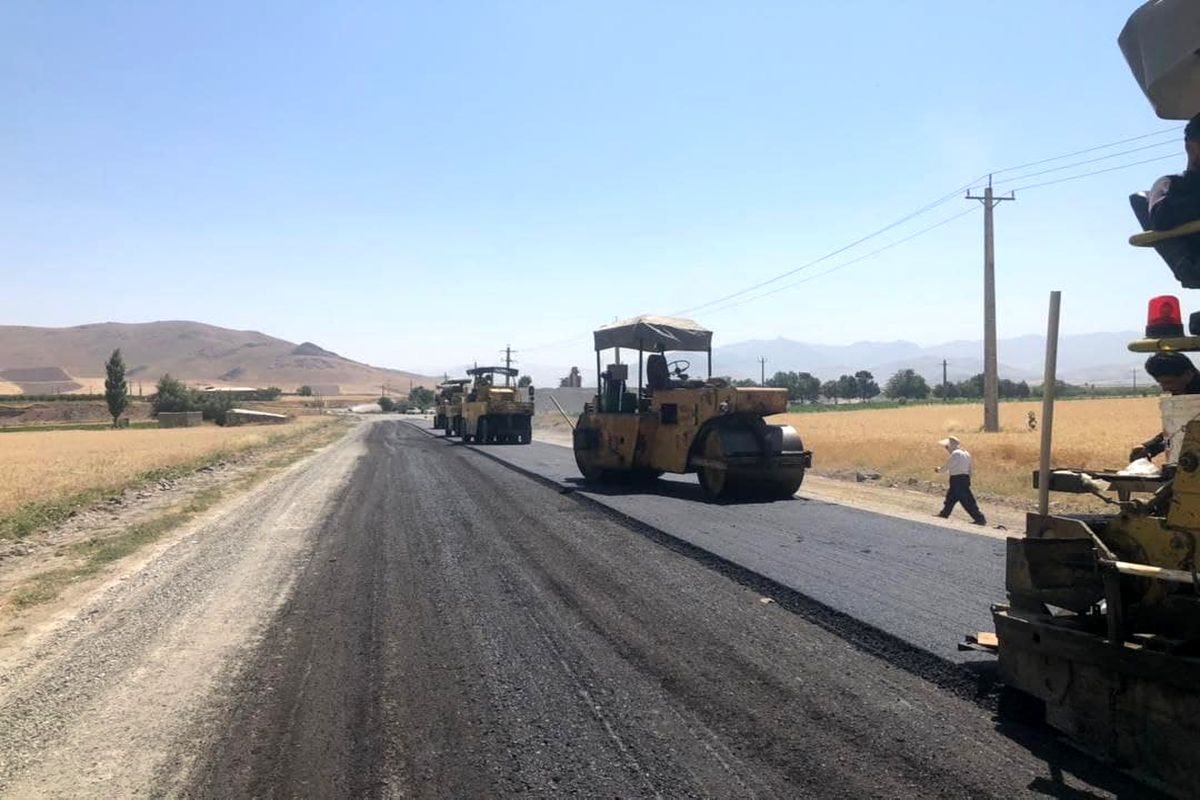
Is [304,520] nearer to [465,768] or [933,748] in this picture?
[465,768]

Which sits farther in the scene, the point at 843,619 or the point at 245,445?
the point at 245,445

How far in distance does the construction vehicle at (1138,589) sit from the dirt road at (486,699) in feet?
0.81

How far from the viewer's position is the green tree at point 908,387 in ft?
429

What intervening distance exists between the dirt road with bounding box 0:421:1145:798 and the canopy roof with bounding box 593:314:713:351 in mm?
7388

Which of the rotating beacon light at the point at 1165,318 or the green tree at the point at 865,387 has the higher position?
Result: the green tree at the point at 865,387

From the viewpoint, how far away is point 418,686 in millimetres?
5152

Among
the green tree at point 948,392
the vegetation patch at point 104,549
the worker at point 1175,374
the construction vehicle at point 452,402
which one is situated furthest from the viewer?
the green tree at point 948,392

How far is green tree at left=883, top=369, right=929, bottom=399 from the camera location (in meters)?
131

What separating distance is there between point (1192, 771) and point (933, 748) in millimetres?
1047

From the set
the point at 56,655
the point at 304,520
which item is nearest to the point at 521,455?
the point at 304,520

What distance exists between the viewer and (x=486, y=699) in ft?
16.1

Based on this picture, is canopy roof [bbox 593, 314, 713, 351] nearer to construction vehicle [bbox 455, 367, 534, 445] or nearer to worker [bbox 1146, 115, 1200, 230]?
worker [bbox 1146, 115, 1200, 230]

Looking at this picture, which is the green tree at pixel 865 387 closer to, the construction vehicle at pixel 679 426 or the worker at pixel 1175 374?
the construction vehicle at pixel 679 426

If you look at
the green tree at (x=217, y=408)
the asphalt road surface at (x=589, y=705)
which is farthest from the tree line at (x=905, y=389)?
the asphalt road surface at (x=589, y=705)
